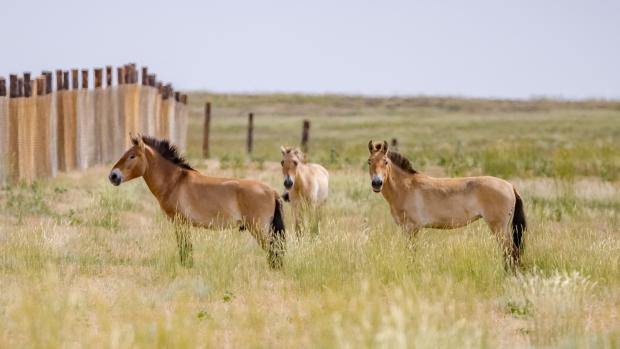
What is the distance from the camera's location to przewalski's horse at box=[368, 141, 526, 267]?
36.0 ft

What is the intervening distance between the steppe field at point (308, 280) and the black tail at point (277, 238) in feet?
0.40

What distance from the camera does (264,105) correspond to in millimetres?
79750

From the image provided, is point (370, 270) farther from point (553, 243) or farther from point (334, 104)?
point (334, 104)

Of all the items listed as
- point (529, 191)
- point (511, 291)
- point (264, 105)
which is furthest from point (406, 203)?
point (264, 105)

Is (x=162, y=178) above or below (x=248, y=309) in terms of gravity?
above

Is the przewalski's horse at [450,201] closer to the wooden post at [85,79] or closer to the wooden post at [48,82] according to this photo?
the wooden post at [48,82]

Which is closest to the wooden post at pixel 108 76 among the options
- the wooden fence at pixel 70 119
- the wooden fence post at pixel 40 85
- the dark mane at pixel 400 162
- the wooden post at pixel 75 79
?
the wooden fence at pixel 70 119

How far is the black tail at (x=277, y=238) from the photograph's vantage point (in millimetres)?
10672

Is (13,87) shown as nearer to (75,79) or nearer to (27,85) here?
(27,85)

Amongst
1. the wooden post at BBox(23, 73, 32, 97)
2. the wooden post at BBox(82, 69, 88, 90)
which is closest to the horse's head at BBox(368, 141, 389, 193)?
the wooden post at BBox(23, 73, 32, 97)

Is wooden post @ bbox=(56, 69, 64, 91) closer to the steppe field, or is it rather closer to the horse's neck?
the steppe field

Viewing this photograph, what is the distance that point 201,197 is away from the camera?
1095 centimetres

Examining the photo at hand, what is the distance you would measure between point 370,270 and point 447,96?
84.5 m

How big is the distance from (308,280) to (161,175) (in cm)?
239
